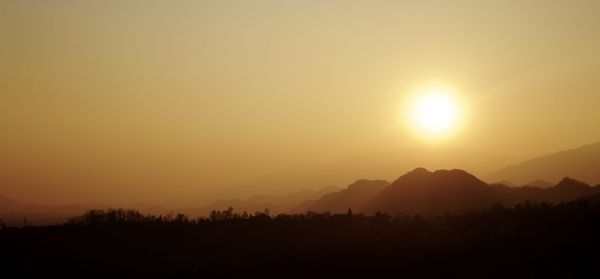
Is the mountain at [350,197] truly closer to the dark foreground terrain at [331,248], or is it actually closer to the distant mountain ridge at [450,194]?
the distant mountain ridge at [450,194]

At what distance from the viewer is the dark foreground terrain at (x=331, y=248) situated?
67.5 feet

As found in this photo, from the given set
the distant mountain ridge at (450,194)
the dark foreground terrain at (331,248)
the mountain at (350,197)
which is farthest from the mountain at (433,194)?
the dark foreground terrain at (331,248)

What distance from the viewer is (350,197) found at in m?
144

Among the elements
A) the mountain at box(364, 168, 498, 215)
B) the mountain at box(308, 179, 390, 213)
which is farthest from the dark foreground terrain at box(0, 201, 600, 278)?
the mountain at box(308, 179, 390, 213)

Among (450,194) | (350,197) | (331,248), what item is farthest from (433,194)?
(331,248)

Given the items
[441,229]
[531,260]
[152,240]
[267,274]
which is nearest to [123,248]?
[152,240]

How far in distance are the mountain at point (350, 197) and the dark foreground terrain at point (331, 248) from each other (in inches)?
4099

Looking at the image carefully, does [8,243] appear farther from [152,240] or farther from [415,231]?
[415,231]

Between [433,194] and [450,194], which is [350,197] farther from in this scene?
[450,194]

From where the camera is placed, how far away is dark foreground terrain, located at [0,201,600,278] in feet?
67.5

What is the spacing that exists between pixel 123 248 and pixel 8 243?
17.7ft

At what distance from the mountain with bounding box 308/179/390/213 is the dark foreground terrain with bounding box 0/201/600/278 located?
104m

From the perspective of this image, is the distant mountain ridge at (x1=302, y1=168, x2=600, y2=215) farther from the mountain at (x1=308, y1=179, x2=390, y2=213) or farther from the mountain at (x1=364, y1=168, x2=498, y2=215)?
the mountain at (x1=308, y1=179, x2=390, y2=213)

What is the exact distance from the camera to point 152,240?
2869 centimetres
